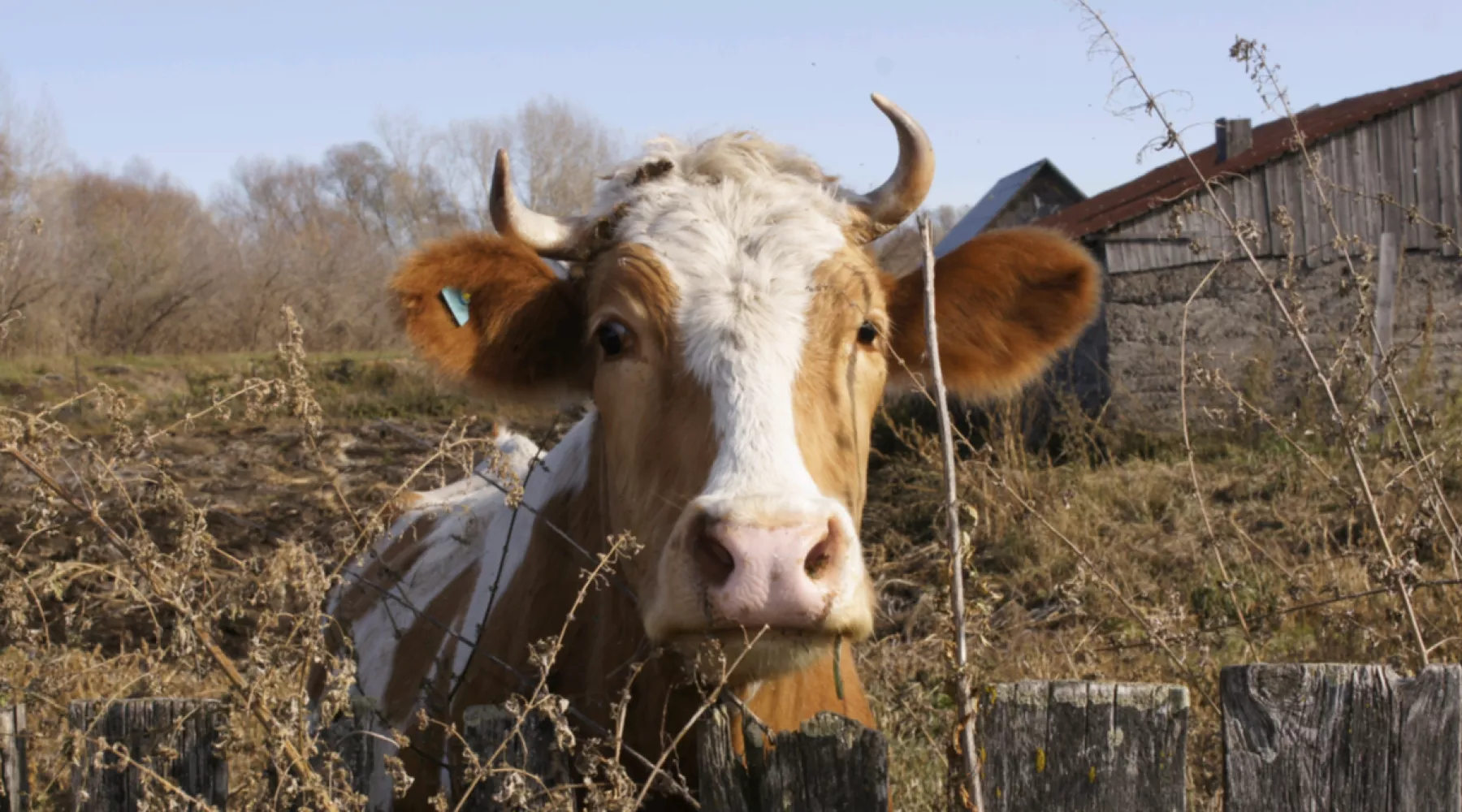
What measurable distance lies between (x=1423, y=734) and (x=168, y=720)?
1.87 meters

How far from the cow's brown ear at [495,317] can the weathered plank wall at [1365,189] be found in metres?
11.7

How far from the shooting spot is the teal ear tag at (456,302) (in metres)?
3.24

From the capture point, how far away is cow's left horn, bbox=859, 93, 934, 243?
343 centimetres

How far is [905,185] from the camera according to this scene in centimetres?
344

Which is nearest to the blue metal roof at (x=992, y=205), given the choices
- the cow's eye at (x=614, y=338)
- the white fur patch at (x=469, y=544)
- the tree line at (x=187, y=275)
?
the tree line at (x=187, y=275)

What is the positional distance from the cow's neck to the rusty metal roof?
10.8 meters

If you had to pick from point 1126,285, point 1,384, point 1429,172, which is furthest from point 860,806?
point 1,384

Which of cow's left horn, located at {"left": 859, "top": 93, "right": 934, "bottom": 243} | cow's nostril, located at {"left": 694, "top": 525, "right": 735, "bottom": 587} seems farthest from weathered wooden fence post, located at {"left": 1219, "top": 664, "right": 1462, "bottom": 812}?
cow's left horn, located at {"left": 859, "top": 93, "right": 934, "bottom": 243}

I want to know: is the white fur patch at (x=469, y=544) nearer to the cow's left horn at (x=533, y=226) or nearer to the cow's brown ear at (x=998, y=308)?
the cow's left horn at (x=533, y=226)

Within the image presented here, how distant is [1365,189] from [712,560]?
14.5 meters

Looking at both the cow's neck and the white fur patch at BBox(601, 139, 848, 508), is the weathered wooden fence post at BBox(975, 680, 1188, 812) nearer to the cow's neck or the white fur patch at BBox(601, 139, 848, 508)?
the white fur patch at BBox(601, 139, 848, 508)

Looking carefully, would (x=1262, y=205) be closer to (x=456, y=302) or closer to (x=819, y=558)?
(x=456, y=302)

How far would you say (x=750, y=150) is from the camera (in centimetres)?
345

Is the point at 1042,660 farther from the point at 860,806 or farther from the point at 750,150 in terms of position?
the point at 860,806
